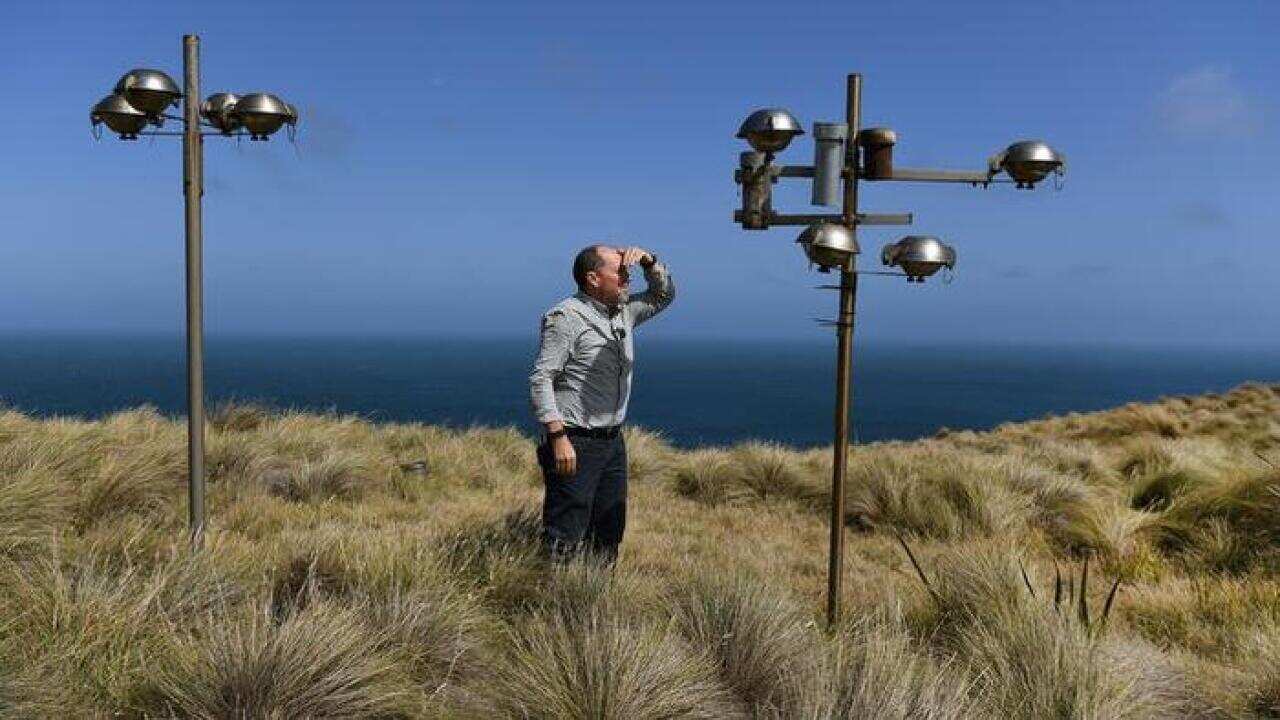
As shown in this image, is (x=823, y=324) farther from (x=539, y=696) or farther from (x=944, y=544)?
(x=944, y=544)

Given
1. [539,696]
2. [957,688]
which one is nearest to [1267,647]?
[957,688]

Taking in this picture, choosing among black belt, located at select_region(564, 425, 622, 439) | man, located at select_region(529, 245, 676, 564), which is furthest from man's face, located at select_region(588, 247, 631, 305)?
black belt, located at select_region(564, 425, 622, 439)

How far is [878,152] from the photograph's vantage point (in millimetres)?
4504

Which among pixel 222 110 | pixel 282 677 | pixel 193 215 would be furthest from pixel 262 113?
pixel 282 677

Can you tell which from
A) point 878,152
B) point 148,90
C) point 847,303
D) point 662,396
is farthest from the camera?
point 662,396

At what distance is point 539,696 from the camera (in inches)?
133

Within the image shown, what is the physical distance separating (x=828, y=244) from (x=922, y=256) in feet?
1.61

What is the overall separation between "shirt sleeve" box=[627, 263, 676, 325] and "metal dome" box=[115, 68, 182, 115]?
3161 millimetres

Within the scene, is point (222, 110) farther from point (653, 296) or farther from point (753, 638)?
point (753, 638)

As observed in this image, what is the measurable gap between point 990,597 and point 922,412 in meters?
122

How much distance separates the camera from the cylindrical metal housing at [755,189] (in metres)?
4.64

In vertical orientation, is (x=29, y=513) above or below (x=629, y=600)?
above

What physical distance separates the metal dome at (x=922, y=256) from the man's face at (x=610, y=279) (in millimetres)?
1687

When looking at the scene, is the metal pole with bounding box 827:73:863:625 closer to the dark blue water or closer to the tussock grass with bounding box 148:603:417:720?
the tussock grass with bounding box 148:603:417:720
